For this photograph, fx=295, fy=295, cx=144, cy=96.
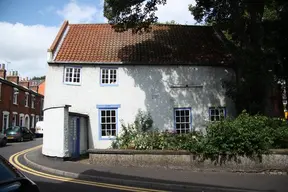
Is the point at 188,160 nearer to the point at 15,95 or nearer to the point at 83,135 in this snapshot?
the point at 83,135

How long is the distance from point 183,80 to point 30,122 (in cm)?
3076

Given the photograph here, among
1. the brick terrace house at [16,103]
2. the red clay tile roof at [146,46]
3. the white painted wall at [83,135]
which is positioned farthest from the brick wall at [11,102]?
the white painted wall at [83,135]

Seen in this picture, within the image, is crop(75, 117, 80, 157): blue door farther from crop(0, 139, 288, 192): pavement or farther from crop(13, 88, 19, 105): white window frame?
crop(13, 88, 19, 105): white window frame

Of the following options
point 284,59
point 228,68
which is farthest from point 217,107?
point 284,59

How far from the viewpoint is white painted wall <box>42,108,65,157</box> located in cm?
1448

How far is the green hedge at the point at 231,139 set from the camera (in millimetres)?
12062

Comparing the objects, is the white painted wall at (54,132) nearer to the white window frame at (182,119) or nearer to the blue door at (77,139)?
the blue door at (77,139)

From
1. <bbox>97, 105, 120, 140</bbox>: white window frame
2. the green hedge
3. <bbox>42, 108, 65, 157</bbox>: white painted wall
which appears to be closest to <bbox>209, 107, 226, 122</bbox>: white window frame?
the green hedge

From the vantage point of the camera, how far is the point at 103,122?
57.8 ft

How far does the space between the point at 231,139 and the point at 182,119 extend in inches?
241

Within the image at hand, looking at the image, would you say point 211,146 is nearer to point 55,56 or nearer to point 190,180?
point 190,180

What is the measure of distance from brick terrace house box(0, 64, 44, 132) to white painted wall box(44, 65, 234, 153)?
59.3 ft

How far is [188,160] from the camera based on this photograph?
12.4 metres

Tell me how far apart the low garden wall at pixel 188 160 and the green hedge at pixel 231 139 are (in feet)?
1.05
